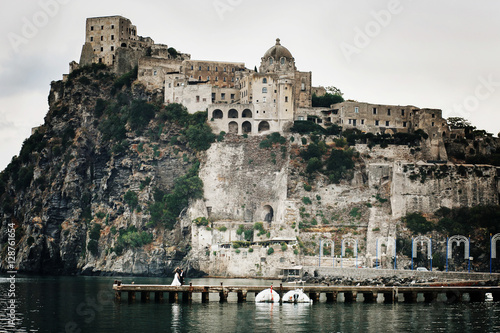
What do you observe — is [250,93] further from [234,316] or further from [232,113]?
[234,316]

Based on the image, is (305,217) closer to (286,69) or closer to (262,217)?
(262,217)

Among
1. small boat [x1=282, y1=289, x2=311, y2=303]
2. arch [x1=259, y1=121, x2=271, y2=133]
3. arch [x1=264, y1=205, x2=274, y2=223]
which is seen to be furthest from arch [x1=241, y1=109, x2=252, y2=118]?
small boat [x1=282, y1=289, x2=311, y2=303]

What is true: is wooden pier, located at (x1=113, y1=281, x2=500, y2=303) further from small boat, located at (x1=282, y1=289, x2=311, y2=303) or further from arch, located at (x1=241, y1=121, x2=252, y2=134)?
arch, located at (x1=241, y1=121, x2=252, y2=134)

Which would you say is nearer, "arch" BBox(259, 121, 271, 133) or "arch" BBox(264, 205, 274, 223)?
"arch" BBox(264, 205, 274, 223)

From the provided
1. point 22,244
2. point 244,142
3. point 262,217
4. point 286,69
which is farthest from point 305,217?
point 22,244

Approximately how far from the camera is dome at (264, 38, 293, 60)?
97.8m

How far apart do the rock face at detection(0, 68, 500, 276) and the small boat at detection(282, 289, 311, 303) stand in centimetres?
2323

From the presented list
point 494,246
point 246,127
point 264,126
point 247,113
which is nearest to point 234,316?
point 494,246

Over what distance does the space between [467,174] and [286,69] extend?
25654mm

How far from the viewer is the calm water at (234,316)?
44844 mm

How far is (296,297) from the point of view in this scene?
5772 centimetres

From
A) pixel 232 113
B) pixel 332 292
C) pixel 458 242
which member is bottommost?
pixel 332 292

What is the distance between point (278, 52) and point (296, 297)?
46.6 metres

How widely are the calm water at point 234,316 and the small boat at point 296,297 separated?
1.17 m
